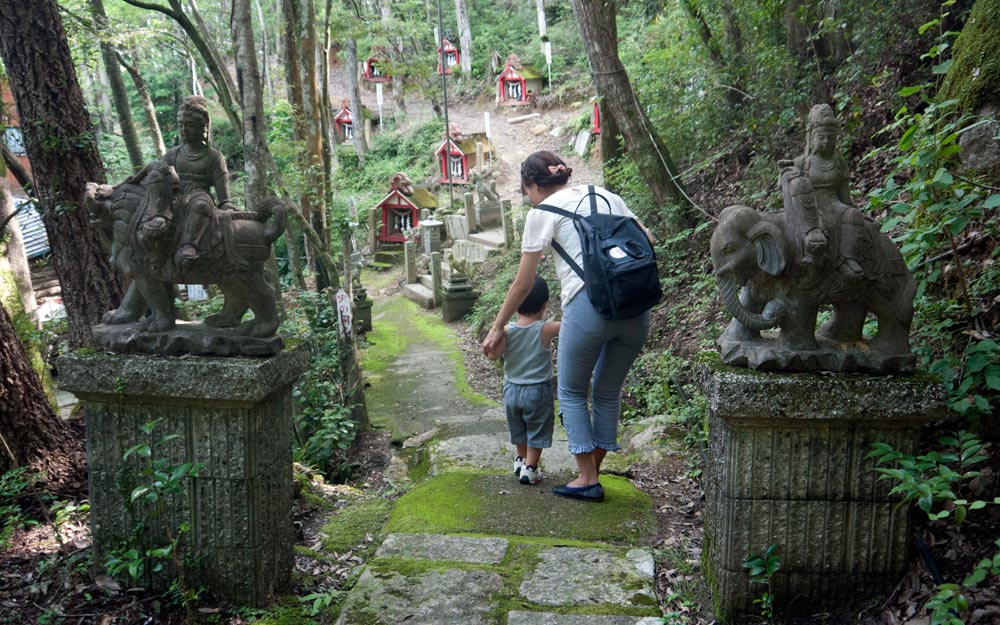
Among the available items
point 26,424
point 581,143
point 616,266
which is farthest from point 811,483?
point 581,143

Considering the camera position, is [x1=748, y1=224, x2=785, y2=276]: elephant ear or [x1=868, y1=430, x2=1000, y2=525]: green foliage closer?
[x1=868, y1=430, x2=1000, y2=525]: green foliage

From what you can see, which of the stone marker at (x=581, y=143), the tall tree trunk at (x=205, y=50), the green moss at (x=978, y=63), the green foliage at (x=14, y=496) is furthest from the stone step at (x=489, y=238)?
the green foliage at (x=14, y=496)

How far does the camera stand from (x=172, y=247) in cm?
307

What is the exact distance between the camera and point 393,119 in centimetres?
3531

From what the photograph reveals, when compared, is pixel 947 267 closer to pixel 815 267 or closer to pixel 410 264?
pixel 815 267

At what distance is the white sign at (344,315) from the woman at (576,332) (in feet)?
10.9

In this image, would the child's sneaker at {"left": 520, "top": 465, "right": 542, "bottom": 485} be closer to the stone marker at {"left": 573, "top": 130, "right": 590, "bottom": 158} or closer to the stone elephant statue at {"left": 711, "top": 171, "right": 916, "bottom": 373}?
the stone elephant statue at {"left": 711, "top": 171, "right": 916, "bottom": 373}

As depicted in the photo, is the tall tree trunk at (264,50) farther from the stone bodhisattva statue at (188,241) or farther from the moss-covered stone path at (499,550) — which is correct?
the stone bodhisattva statue at (188,241)

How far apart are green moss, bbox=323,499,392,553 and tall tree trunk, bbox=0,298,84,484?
5.65 ft

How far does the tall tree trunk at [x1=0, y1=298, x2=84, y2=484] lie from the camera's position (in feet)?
14.1

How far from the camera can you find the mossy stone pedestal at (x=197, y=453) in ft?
9.81

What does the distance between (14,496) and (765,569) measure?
157 inches

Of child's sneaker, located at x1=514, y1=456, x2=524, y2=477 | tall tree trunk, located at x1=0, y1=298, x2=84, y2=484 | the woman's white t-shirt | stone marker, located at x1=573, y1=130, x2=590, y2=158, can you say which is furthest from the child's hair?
stone marker, located at x1=573, y1=130, x2=590, y2=158

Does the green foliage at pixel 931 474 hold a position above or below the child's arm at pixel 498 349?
below
